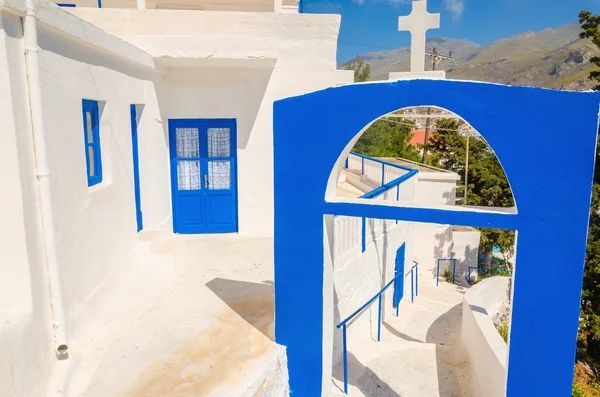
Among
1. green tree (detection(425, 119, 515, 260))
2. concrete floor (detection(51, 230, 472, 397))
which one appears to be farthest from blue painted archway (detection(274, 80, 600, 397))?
green tree (detection(425, 119, 515, 260))

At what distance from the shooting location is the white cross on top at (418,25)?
16.7 ft

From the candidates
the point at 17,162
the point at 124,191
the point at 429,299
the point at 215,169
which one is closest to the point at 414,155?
the point at 429,299

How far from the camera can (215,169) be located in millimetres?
8930

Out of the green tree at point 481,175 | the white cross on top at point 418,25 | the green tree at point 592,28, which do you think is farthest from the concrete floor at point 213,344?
the green tree at point 592,28

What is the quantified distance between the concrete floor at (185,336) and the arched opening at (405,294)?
3.96 ft

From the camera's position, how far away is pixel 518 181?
382 centimetres

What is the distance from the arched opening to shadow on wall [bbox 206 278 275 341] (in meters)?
0.93

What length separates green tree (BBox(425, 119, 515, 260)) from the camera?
20.1 meters

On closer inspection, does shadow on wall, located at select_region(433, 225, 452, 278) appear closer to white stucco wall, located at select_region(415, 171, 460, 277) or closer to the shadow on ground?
white stucco wall, located at select_region(415, 171, 460, 277)

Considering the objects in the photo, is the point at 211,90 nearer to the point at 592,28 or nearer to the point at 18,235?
the point at 18,235

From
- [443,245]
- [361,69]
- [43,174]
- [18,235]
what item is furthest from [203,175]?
[361,69]

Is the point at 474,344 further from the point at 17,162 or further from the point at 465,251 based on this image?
the point at 465,251

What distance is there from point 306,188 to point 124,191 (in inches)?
128

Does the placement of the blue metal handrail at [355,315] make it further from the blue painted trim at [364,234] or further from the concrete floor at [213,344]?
the blue painted trim at [364,234]
